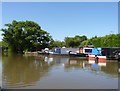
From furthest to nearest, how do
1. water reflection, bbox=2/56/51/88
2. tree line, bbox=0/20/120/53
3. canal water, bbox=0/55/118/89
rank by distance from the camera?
tree line, bbox=0/20/120/53 → water reflection, bbox=2/56/51/88 → canal water, bbox=0/55/118/89

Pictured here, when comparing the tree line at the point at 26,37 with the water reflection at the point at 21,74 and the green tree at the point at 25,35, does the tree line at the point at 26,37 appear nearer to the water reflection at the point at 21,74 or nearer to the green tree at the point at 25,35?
the green tree at the point at 25,35

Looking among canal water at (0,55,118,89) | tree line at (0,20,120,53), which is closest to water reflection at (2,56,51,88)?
canal water at (0,55,118,89)

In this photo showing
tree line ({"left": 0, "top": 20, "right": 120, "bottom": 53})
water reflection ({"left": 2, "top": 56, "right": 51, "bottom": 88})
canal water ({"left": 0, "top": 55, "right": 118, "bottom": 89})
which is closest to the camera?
canal water ({"left": 0, "top": 55, "right": 118, "bottom": 89})

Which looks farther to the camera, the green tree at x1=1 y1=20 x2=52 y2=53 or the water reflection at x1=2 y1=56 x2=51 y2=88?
the green tree at x1=1 y1=20 x2=52 y2=53

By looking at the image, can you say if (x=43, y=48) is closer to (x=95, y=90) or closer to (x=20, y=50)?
(x=20, y=50)

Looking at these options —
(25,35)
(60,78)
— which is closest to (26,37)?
(25,35)

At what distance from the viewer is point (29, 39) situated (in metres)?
61.2

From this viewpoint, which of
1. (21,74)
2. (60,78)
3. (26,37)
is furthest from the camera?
(26,37)

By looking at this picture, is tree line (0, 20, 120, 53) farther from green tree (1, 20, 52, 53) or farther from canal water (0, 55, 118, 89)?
canal water (0, 55, 118, 89)

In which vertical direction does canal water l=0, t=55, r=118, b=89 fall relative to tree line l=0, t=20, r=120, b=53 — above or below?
below

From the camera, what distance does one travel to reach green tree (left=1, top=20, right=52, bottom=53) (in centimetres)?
6122

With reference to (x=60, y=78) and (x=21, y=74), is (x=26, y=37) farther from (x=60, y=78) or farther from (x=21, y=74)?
(x=60, y=78)

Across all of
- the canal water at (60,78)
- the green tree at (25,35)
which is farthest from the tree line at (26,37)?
the canal water at (60,78)

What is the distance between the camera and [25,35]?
6156cm
